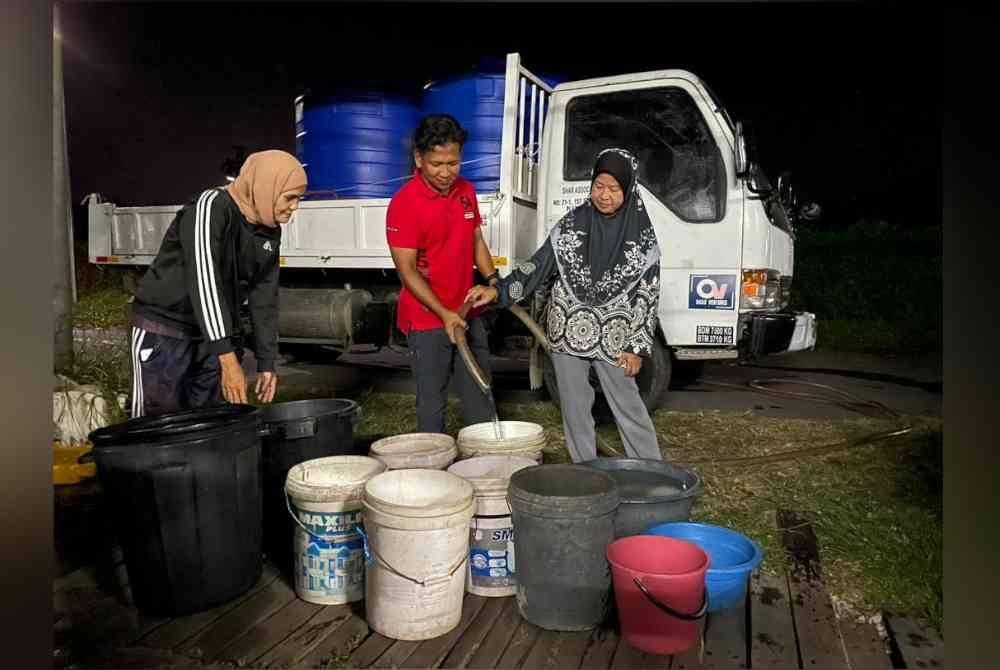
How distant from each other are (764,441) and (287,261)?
3.83 m

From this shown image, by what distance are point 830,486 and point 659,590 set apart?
84.5 inches

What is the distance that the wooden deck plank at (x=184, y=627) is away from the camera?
218cm

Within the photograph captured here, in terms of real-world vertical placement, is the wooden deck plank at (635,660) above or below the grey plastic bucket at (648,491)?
below

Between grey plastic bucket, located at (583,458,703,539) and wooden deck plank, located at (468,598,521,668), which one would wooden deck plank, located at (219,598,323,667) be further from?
grey plastic bucket, located at (583,458,703,539)

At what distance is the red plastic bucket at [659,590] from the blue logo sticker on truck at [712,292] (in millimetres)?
2472

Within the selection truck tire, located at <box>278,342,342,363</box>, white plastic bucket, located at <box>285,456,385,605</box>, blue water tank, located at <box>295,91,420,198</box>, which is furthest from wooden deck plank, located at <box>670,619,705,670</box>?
truck tire, located at <box>278,342,342,363</box>

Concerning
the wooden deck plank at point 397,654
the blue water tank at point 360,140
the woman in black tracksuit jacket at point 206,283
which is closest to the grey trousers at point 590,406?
the wooden deck plank at point 397,654

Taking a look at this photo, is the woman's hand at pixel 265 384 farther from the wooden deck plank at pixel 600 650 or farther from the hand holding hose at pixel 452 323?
the wooden deck plank at pixel 600 650

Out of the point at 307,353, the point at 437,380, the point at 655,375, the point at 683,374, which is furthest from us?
the point at 307,353

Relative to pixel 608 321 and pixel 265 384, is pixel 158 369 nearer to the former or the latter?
pixel 265 384

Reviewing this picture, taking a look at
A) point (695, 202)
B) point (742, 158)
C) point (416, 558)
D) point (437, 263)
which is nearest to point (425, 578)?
point (416, 558)

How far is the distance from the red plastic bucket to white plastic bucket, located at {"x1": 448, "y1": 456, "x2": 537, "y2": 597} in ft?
1.31

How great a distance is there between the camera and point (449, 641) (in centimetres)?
220

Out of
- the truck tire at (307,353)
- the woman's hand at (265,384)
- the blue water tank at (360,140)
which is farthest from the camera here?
the truck tire at (307,353)
